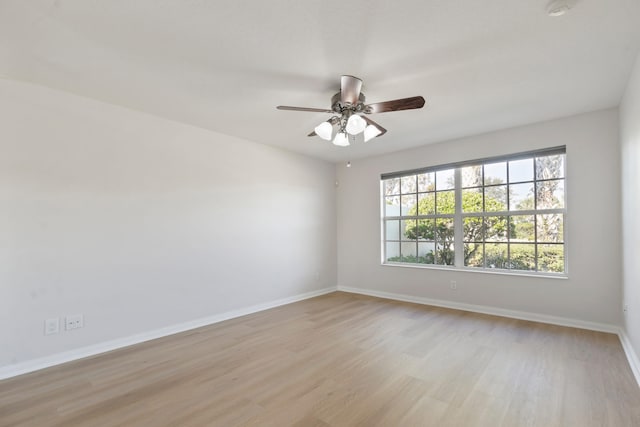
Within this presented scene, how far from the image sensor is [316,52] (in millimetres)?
2180

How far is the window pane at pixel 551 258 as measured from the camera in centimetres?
368

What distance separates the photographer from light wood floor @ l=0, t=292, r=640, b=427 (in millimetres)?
1896

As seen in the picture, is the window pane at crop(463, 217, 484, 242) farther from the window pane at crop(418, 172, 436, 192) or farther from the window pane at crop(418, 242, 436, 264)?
the window pane at crop(418, 172, 436, 192)

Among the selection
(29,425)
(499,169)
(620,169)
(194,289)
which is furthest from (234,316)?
(620,169)

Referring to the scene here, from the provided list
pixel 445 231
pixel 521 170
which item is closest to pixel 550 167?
pixel 521 170

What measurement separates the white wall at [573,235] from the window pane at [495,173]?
18cm

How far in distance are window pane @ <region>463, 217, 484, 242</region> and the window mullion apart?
0.07 metres

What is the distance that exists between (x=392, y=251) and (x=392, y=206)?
2.57 ft

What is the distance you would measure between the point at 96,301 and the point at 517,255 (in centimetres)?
489

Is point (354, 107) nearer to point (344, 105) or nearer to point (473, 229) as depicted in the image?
point (344, 105)

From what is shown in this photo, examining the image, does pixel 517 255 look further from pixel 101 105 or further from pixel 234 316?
pixel 101 105

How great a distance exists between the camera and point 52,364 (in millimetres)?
2625

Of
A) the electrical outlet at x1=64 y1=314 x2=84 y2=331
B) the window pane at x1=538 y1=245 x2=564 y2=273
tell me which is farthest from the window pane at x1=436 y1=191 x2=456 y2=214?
the electrical outlet at x1=64 y1=314 x2=84 y2=331

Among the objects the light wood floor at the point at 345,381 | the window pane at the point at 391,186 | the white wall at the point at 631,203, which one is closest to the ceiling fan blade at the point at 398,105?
the white wall at the point at 631,203
